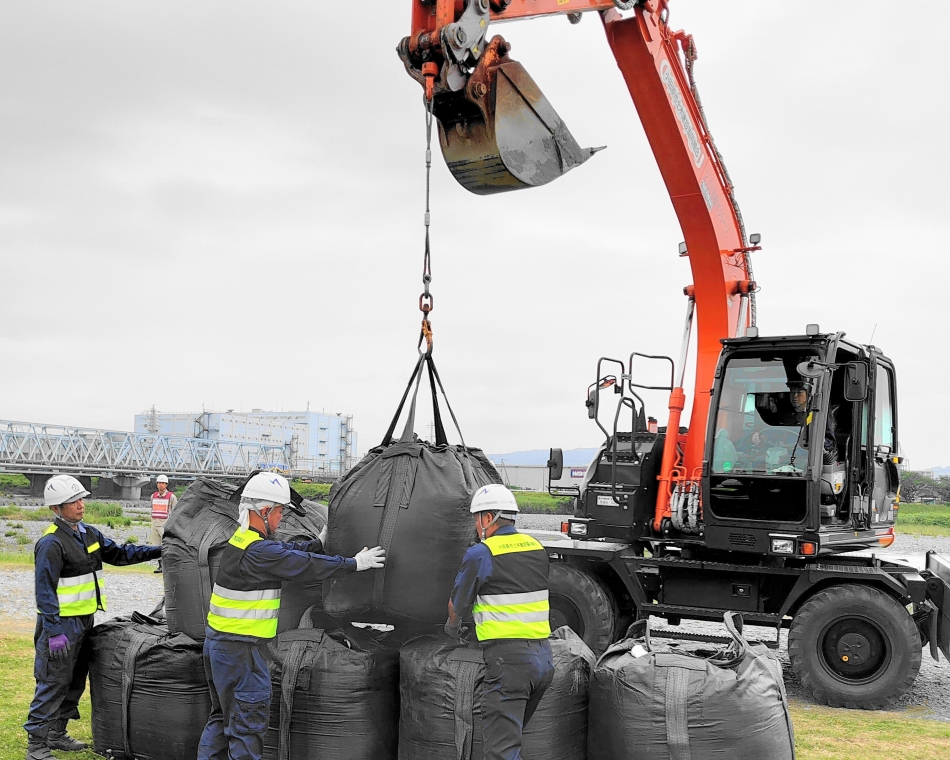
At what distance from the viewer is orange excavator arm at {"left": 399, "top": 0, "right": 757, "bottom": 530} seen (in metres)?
5.36

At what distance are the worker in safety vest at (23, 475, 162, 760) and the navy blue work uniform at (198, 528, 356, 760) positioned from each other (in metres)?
1.31

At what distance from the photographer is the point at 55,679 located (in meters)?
5.50

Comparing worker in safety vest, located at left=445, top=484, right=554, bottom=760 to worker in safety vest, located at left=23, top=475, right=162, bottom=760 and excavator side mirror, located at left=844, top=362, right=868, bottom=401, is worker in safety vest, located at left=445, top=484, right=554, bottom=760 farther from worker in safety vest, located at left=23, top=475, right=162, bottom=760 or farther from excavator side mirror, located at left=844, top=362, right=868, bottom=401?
excavator side mirror, located at left=844, top=362, right=868, bottom=401

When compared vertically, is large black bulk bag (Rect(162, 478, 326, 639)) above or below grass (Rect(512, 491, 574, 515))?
above

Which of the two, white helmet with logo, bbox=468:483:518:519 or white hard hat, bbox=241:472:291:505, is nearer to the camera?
white helmet with logo, bbox=468:483:518:519

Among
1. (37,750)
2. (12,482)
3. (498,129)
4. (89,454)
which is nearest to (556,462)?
(498,129)

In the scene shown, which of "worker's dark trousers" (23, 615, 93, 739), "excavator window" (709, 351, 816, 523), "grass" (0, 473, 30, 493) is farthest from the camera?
"grass" (0, 473, 30, 493)

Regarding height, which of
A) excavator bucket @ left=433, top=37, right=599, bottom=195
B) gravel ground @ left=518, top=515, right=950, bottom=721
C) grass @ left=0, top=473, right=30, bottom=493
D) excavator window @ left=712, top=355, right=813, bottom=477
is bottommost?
grass @ left=0, top=473, right=30, bottom=493

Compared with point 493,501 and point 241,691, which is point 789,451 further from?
point 241,691

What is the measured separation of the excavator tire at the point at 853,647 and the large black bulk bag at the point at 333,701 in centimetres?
404

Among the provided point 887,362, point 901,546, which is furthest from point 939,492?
point 887,362

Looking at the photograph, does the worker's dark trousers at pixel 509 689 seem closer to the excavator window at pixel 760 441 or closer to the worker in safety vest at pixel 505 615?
the worker in safety vest at pixel 505 615

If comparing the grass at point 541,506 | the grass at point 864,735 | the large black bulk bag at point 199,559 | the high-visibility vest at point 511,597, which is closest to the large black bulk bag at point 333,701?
the large black bulk bag at point 199,559

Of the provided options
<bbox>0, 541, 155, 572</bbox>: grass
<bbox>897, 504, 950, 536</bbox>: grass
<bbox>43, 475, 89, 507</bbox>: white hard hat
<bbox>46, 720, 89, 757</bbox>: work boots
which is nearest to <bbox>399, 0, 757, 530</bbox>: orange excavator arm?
<bbox>43, 475, 89, 507</bbox>: white hard hat
